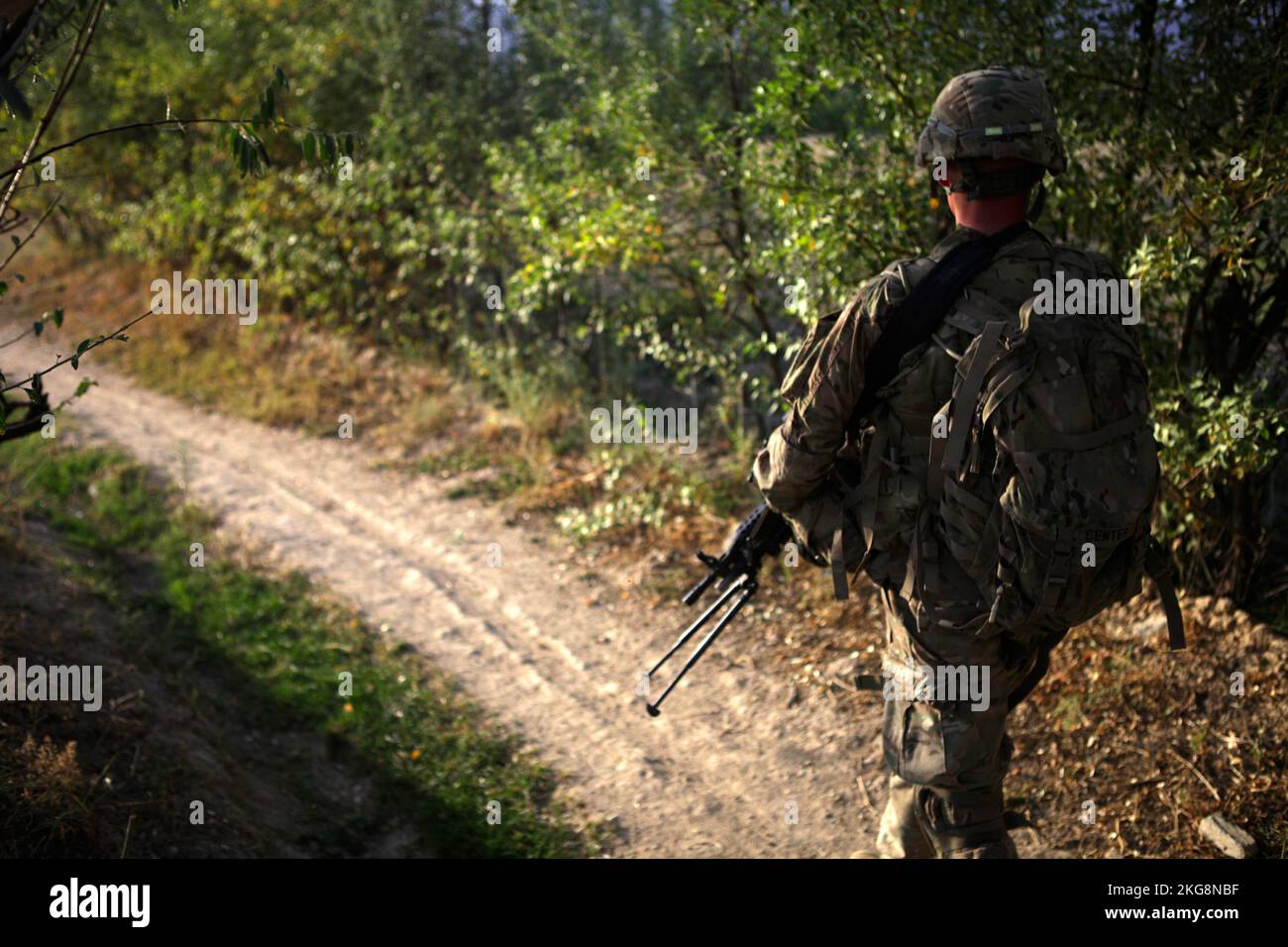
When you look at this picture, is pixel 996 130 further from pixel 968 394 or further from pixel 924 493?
pixel 924 493

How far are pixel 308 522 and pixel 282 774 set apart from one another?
315 centimetres

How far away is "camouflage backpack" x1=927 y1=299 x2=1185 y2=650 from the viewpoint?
116 inches

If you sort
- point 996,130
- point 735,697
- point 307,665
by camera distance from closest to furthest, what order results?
point 996,130, point 735,697, point 307,665

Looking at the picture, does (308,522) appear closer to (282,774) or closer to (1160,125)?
(282,774)

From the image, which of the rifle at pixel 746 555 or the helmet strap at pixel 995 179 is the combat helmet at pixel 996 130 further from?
the rifle at pixel 746 555

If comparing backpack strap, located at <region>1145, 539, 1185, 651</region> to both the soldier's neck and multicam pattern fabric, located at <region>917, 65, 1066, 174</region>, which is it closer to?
the soldier's neck

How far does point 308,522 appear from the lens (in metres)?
7.91

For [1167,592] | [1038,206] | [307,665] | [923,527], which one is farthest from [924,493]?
[307,665]

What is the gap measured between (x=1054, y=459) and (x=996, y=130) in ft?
3.17

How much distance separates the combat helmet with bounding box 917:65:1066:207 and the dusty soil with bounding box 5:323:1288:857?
8.28ft

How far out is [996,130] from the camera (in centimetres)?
312
